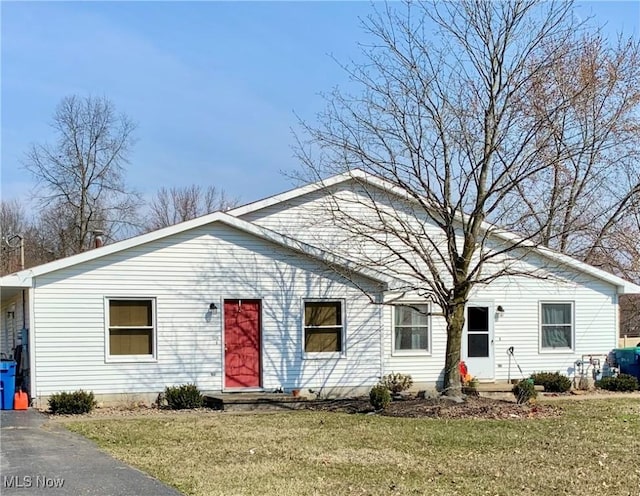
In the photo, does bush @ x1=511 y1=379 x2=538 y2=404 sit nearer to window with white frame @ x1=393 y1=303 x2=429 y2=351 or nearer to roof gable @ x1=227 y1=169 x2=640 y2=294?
roof gable @ x1=227 y1=169 x2=640 y2=294

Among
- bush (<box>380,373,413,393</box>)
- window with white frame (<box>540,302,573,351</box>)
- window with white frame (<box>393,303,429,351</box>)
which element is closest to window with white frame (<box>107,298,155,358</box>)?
bush (<box>380,373,413,393</box>)

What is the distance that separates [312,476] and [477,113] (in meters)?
8.78

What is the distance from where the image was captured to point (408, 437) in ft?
36.9

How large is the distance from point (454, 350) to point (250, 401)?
4.24m

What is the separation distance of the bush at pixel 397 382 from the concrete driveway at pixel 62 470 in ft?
26.5

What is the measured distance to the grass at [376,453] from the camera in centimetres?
805

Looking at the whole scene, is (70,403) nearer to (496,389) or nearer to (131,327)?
(131,327)

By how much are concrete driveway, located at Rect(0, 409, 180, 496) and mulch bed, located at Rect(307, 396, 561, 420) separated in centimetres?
563

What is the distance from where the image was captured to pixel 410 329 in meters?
18.7

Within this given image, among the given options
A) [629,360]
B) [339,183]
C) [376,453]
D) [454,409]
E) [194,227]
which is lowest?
[454,409]

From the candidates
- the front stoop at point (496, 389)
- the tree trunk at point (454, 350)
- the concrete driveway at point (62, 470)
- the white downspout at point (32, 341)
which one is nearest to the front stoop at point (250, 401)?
the tree trunk at point (454, 350)

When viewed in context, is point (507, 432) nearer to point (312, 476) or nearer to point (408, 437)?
point (408, 437)

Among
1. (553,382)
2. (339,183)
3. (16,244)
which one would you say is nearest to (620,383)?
(553,382)

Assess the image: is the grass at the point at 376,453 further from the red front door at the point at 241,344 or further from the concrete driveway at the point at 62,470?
the red front door at the point at 241,344
